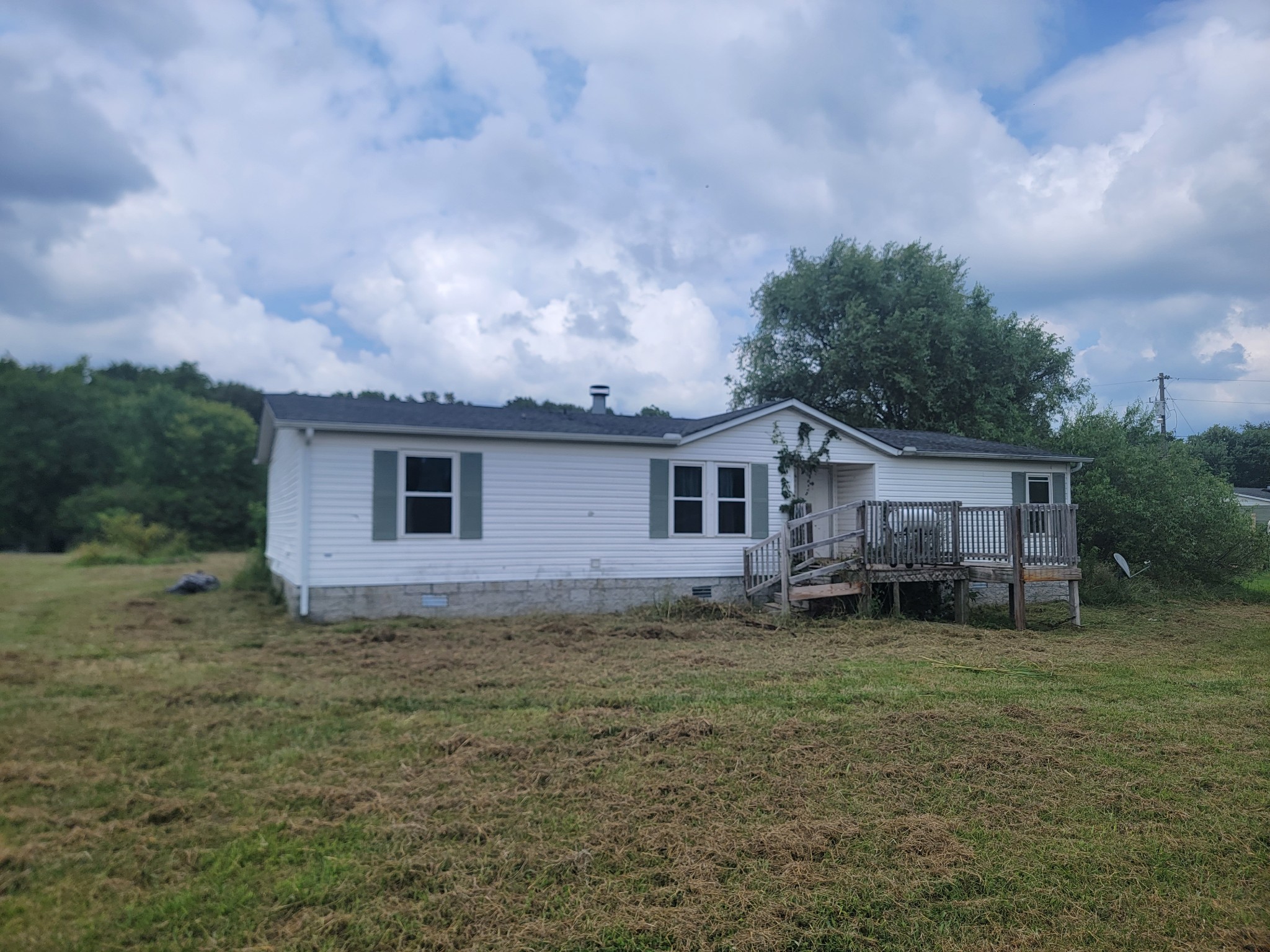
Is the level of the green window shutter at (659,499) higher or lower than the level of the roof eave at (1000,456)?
lower

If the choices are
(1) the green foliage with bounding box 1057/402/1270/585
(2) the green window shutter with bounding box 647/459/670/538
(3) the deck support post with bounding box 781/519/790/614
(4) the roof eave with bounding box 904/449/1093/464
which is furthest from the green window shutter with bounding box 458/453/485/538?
(1) the green foliage with bounding box 1057/402/1270/585

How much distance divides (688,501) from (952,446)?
6.30 m

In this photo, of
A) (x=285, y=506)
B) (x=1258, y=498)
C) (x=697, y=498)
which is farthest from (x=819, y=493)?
(x=1258, y=498)

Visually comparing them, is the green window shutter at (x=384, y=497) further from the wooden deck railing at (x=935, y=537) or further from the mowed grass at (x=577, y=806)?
the wooden deck railing at (x=935, y=537)

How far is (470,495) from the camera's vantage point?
11.7 m

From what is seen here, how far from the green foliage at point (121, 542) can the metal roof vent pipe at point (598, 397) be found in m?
11.7

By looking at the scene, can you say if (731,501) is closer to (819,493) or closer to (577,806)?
(819,493)

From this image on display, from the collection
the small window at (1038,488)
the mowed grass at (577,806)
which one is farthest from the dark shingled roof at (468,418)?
the small window at (1038,488)

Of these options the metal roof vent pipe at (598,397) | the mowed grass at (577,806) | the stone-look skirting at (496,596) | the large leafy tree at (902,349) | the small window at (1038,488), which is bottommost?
the mowed grass at (577,806)

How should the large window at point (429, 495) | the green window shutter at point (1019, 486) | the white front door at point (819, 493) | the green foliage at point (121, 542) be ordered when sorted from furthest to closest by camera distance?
the green window shutter at point (1019, 486) → the white front door at point (819, 493) → the large window at point (429, 495) → the green foliage at point (121, 542)

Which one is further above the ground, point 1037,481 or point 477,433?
point 477,433

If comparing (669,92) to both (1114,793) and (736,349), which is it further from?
(736,349)

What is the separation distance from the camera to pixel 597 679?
720 centimetres

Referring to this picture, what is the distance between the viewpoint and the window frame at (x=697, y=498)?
43.2ft
